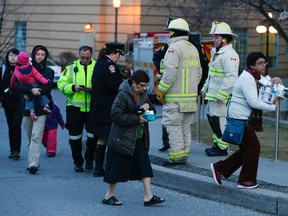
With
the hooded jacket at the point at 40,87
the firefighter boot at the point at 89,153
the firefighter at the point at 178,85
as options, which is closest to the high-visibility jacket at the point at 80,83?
the hooded jacket at the point at 40,87

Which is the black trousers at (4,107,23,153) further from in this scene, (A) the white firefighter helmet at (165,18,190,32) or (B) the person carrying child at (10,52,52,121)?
(A) the white firefighter helmet at (165,18,190,32)

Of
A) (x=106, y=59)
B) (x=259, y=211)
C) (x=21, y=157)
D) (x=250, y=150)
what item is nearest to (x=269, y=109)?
(x=250, y=150)

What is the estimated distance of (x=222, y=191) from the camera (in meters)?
9.08

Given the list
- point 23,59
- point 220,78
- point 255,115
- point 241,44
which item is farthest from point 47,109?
point 241,44

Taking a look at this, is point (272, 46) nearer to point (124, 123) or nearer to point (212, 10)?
point (212, 10)

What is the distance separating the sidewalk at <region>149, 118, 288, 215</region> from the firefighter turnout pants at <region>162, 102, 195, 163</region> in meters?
0.20

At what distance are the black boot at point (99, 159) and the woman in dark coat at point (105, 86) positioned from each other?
5.7 inches

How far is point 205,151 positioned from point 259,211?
3116 millimetres

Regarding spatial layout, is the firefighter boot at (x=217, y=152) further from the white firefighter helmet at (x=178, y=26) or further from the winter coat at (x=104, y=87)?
the white firefighter helmet at (x=178, y=26)

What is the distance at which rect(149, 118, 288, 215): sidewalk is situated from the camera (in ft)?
28.0

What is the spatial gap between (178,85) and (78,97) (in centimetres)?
166

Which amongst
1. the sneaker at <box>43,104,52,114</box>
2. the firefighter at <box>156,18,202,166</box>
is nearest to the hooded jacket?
the sneaker at <box>43,104,52,114</box>

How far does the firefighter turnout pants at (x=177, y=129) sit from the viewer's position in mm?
10141

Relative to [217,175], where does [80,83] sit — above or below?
above
